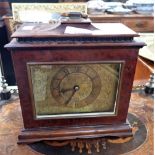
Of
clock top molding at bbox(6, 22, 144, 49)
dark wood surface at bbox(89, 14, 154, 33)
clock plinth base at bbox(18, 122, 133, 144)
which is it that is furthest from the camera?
dark wood surface at bbox(89, 14, 154, 33)

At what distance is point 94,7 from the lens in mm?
1754

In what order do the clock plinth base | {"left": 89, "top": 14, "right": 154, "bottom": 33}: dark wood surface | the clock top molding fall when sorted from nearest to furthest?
1. the clock top molding
2. the clock plinth base
3. {"left": 89, "top": 14, "right": 154, "bottom": 33}: dark wood surface

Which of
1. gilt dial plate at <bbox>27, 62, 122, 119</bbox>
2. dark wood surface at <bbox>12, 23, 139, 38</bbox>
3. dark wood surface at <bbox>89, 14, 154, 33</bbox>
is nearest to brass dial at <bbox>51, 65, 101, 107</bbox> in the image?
gilt dial plate at <bbox>27, 62, 122, 119</bbox>

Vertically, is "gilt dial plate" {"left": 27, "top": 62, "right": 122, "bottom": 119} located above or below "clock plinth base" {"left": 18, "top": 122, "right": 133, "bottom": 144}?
above

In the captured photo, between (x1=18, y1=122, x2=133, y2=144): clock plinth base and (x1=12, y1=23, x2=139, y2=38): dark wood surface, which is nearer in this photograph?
(x1=12, y1=23, x2=139, y2=38): dark wood surface

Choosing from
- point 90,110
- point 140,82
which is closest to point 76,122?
point 90,110

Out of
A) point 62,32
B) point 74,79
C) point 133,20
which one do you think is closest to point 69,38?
point 62,32

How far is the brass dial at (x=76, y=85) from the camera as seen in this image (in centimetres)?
68

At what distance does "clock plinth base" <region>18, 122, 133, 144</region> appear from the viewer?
0.74 metres

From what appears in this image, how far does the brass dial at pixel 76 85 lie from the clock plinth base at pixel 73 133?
0.09 metres

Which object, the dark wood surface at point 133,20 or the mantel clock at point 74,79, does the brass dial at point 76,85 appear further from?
the dark wood surface at point 133,20

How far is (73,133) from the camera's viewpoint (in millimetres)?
751

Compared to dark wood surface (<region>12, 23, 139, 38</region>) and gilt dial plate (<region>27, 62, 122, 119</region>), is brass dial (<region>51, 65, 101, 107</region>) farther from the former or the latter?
dark wood surface (<region>12, 23, 139, 38</region>)

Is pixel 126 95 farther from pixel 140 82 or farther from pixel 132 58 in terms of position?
pixel 140 82
